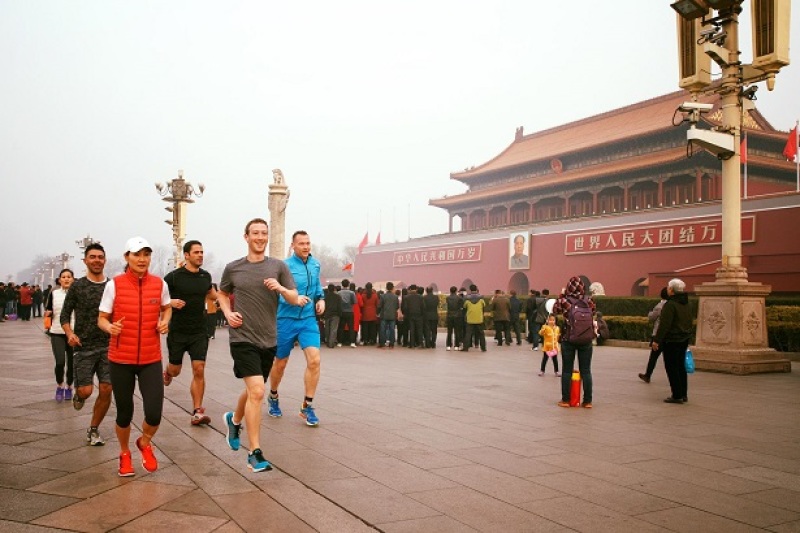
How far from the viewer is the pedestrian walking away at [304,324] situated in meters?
5.27

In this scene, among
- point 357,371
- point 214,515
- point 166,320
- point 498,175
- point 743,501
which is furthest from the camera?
point 498,175

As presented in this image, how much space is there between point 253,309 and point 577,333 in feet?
11.5

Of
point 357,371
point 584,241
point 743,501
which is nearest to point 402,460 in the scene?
point 743,501

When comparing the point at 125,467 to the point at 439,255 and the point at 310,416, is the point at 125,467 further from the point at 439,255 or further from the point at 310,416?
the point at 439,255

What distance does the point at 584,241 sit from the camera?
83.2 feet

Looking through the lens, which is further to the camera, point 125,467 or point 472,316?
point 472,316

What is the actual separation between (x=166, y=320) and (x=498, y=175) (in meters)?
31.1

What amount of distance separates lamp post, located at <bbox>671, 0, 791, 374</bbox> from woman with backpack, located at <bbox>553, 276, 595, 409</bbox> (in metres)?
4.13

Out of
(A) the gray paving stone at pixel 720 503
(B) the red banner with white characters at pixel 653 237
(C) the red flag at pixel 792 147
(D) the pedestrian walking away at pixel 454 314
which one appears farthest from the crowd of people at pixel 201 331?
(C) the red flag at pixel 792 147

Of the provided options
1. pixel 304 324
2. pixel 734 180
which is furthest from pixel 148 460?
pixel 734 180

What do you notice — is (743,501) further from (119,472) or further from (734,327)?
(734,327)

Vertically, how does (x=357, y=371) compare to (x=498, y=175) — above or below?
below

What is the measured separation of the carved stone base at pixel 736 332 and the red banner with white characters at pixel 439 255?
68.3 ft

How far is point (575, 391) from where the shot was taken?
6.48 metres
